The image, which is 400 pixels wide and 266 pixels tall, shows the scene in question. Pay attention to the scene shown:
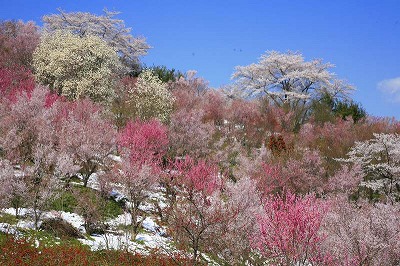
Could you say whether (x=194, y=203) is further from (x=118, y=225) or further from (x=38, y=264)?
(x=118, y=225)

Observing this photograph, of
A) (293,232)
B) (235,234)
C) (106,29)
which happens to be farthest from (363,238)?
(106,29)

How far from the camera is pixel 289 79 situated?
2078 inches

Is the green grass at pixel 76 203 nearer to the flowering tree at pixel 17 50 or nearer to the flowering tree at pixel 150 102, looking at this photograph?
the flowering tree at pixel 150 102

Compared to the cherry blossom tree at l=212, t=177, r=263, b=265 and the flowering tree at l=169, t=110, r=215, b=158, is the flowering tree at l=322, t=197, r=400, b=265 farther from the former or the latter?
the flowering tree at l=169, t=110, r=215, b=158

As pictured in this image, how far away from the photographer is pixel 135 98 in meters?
35.4

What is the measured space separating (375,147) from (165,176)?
1509 centimetres

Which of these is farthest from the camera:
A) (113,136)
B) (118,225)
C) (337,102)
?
(337,102)

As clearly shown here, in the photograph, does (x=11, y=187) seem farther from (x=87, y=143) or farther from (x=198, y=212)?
(x=198, y=212)

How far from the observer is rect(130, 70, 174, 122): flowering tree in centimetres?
3416

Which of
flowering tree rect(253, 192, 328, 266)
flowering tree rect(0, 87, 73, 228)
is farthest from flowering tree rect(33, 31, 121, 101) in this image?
flowering tree rect(253, 192, 328, 266)

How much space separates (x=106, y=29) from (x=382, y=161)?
40.9 m

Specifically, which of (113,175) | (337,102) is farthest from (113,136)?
(337,102)

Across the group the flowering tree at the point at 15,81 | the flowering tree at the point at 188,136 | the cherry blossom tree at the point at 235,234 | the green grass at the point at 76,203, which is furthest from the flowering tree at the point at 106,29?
the cherry blossom tree at the point at 235,234

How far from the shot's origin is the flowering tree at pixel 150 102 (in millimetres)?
34156
